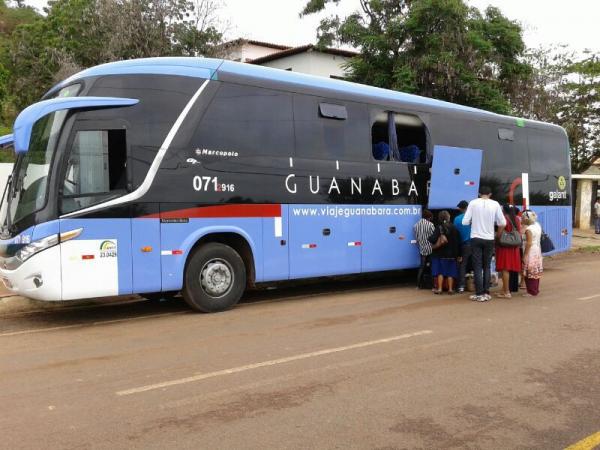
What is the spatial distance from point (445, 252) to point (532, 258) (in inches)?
58.5

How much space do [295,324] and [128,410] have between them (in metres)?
3.41

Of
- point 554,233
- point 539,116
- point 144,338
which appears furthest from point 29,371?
Result: point 539,116

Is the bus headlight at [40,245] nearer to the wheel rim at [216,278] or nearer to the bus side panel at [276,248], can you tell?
the wheel rim at [216,278]

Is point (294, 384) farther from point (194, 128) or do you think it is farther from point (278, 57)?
point (278, 57)

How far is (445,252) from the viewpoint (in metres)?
9.92

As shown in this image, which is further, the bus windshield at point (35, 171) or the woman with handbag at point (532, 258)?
the woman with handbag at point (532, 258)

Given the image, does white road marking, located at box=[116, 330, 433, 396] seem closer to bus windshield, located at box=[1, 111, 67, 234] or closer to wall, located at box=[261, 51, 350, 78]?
bus windshield, located at box=[1, 111, 67, 234]

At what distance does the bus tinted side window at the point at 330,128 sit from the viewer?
908cm

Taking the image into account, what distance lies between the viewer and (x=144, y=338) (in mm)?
6711

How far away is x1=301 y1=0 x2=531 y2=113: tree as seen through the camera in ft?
58.9

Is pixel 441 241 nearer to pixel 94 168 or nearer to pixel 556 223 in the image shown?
pixel 556 223

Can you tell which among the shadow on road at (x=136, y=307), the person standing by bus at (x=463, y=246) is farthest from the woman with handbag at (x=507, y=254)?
the shadow on road at (x=136, y=307)

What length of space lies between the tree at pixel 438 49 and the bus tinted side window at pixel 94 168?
500 inches

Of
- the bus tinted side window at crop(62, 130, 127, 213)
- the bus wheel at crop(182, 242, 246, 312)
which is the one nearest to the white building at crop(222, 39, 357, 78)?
the bus wheel at crop(182, 242, 246, 312)
